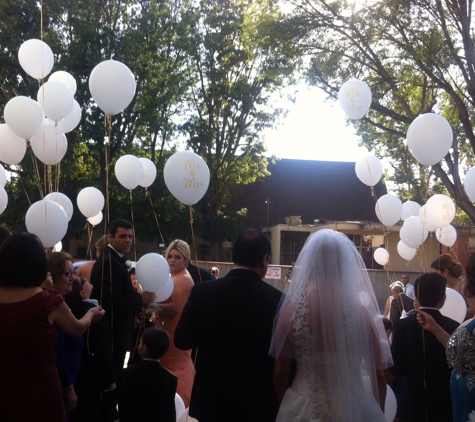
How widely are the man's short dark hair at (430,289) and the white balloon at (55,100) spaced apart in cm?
464

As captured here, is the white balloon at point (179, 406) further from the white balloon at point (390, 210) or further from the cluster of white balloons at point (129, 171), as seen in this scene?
the white balloon at point (390, 210)

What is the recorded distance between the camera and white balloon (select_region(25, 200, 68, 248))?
19.6 feet

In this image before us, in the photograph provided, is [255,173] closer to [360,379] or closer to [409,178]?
[409,178]

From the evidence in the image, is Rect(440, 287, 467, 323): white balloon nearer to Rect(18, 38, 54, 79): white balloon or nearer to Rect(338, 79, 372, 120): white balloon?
Rect(338, 79, 372, 120): white balloon

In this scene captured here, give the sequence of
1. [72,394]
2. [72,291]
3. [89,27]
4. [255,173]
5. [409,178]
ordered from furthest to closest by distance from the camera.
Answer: [255,173] → [409,178] → [89,27] → [72,291] → [72,394]

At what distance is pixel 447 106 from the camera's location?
1608 cm

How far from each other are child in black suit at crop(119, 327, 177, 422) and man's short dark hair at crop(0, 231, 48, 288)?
4.76ft

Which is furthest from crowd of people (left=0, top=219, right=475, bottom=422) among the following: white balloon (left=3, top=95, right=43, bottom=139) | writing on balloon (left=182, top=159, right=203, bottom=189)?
white balloon (left=3, top=95, right=43, bottom=139)

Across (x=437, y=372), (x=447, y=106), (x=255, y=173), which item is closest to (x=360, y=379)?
(x=437, y=372)

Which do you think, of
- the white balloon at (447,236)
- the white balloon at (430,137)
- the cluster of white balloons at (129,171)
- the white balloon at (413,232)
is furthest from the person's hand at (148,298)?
the white balloon at (447,236)

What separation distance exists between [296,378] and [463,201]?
35.1 feet

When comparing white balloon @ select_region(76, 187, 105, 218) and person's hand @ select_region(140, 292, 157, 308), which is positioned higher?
white balloon @ select_region(76, 187, 105, 218)

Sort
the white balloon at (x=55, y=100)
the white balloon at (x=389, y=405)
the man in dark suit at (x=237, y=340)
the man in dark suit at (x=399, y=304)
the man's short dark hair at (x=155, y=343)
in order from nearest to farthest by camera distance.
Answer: the man in dark suit at (x=237, y=340) < the white balloon at (x=389, y=405) < the man's short dark hair at (x=155, y=343) < the white balloon at (x=55, y=100) < the man in dark suit at (x=399, y=304)

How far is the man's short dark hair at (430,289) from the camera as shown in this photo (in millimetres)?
4203
